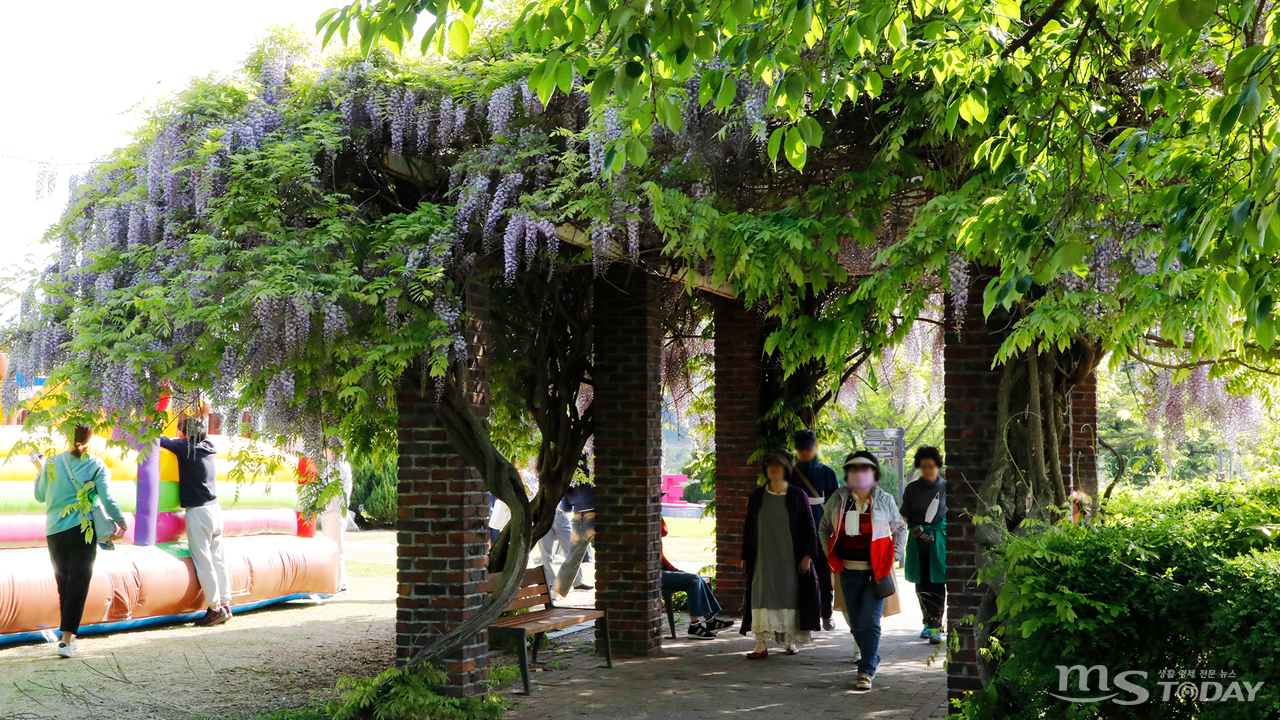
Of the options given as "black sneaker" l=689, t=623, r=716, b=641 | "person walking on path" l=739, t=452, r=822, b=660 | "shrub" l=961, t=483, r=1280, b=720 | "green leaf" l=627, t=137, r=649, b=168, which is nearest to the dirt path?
"black sneaker" l=689, t=623, r=716, b=641

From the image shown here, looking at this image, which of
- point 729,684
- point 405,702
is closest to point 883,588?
point 729,684

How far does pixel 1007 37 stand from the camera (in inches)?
185

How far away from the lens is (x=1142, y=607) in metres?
4.36

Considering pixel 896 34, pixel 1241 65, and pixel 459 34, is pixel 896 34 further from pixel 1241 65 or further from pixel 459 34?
pixel 459 34

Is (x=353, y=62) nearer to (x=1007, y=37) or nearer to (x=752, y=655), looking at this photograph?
(x=1007, y=37)

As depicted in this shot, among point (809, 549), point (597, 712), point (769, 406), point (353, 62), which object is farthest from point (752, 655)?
point (353, 62)

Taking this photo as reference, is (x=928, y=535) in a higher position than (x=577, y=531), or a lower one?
higher

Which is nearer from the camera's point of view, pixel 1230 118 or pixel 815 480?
pixel 1230 118

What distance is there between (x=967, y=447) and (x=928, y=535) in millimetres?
2212

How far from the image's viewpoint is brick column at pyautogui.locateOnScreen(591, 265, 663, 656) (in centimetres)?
757

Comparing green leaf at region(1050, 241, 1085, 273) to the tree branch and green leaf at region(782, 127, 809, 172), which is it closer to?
green leaf at region(782, 127, 809, 172)

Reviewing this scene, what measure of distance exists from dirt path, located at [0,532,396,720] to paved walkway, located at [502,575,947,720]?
143cm

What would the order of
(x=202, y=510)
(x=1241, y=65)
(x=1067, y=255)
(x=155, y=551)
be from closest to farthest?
(x=1241, y=65) → (x=1067, y=255) → (x=155, y=551) → (x=202, y=510)

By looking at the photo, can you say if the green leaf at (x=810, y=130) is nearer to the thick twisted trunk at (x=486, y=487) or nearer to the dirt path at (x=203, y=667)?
the thick twisted trunk at (x=486, y=487)
